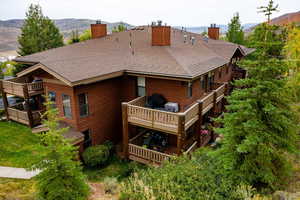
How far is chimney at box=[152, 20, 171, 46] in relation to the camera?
51.7 ft

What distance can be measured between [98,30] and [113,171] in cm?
1428

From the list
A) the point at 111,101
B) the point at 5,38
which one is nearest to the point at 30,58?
the point at 111,101

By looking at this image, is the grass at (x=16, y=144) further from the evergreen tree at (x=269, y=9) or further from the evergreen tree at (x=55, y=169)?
the evergreen tree at (x=269, y=9)

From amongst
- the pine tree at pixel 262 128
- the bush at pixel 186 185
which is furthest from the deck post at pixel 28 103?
the pine tree at pixel 262 128

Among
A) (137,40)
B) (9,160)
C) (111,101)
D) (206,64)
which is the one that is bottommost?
(9,160)

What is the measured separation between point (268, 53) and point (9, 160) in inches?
560

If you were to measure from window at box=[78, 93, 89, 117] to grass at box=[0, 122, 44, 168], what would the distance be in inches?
122

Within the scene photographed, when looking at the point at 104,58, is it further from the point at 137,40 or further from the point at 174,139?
the point at 174,139

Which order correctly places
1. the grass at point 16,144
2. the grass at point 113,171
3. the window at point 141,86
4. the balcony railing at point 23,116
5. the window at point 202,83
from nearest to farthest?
the grass at point 113,171
the grass at point 16,144
the window at point 141,86
the window at point 202,83
the balcony railing at point 23,116

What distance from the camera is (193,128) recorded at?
15477mm

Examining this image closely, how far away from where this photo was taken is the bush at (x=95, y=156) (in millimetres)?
12086

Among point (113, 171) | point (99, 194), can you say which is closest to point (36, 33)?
point (113, 171)

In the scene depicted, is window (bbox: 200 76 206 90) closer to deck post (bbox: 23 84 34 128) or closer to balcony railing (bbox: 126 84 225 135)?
balcony railing (bbox: 126 84 225 135)

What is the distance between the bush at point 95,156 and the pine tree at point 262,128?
7.41m
